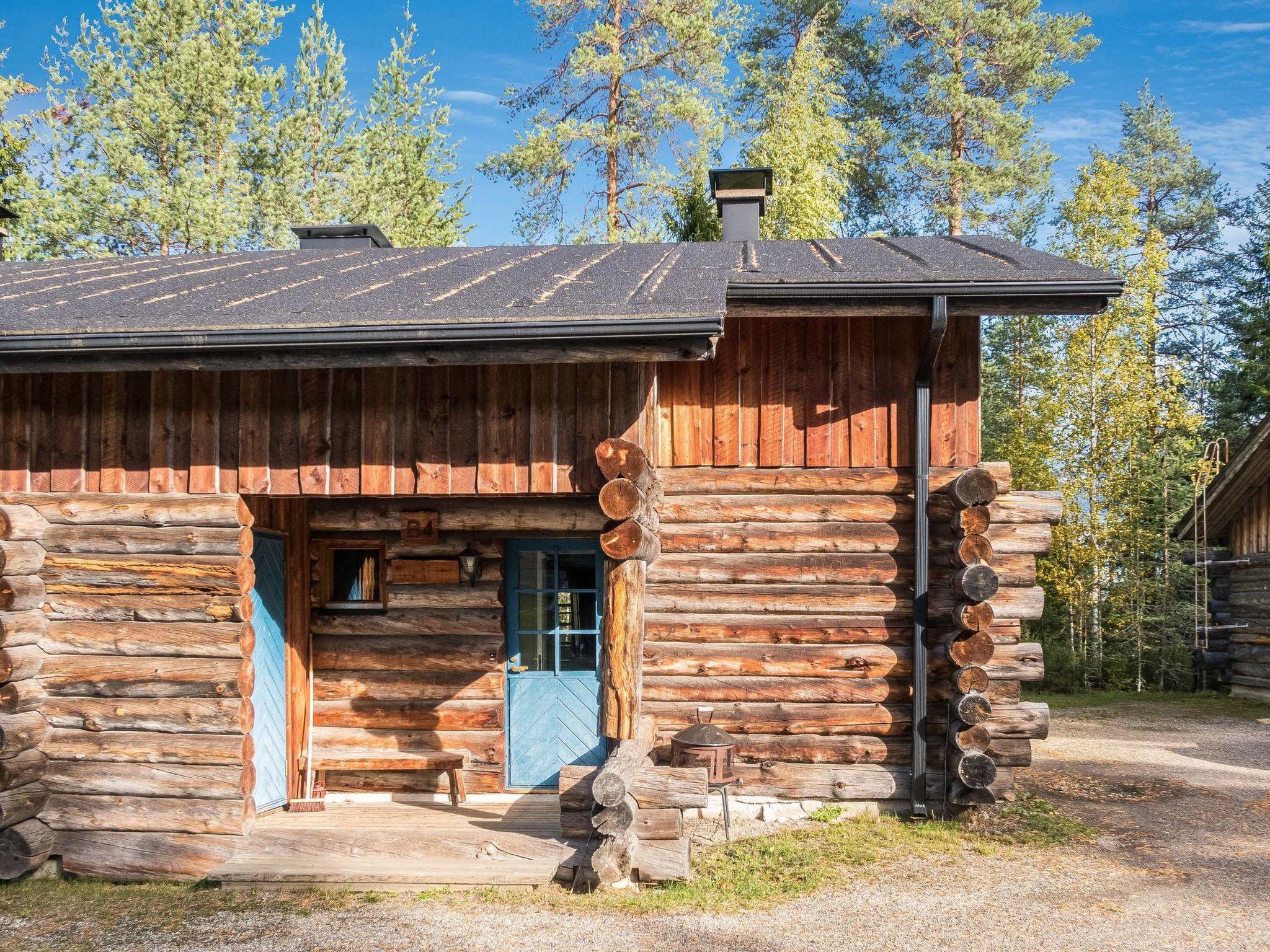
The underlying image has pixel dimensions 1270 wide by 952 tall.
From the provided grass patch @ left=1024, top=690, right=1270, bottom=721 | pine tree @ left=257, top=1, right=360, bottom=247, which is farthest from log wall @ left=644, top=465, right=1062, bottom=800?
pine tree @ left=257, top=1, right=360, bottom=247

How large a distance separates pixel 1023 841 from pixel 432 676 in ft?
15.8

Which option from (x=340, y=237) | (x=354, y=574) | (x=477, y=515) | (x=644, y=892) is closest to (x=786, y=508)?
(x=477, y=515)

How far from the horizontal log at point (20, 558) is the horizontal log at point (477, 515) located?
6.82ft

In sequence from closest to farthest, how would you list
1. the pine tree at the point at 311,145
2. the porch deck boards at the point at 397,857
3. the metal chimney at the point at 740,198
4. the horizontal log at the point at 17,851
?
the porch deck boards at the point at 397,857, the horizontal log at the point at 17,851, the metal chimney at the point at 740,198, the pine tree at the point at 311,145

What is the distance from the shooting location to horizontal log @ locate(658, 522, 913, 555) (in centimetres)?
796

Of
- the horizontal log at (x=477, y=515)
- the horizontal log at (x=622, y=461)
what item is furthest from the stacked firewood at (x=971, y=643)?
the horizontal log at (x=477, y=515)

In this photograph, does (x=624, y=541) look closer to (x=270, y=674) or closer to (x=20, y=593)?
(x=270, y=674)

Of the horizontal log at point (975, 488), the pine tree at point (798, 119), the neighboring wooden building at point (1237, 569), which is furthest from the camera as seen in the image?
the pine tree at point (798, 119)

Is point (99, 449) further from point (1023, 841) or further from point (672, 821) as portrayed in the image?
point (1023, 841)

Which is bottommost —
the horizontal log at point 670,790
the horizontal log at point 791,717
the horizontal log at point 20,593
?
the horizontal log at point 670,790

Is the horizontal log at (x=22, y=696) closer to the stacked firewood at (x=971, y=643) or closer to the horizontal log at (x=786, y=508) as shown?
the horizontal log at (x=786, y=508)

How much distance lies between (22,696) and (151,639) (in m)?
0.90

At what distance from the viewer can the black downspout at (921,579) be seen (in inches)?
304

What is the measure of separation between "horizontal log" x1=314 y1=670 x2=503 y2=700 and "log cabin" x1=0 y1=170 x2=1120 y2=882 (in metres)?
0.03
